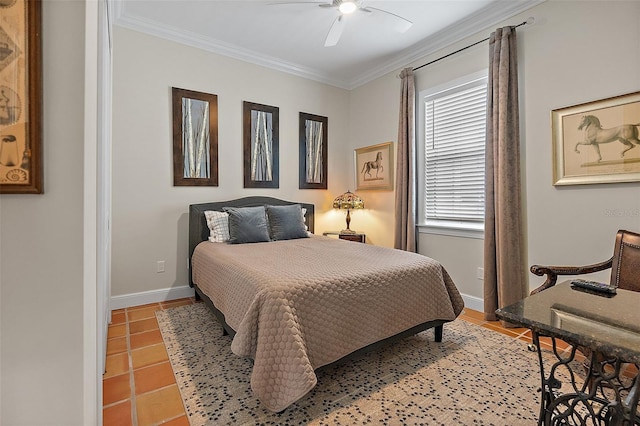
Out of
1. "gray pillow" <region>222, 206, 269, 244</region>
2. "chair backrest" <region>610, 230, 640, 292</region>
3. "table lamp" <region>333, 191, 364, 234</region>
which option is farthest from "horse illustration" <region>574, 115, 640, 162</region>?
"gray pillow" <region>222, 206, 269, 244</region>

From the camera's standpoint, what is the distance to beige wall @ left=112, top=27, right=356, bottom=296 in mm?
2988

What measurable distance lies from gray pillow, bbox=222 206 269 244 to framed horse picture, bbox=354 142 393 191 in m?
1.75

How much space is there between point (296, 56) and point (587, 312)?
381 centimetres

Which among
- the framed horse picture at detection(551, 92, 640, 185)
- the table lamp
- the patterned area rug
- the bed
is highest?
the framed horse picture at detection(551, 92, 640, 185)

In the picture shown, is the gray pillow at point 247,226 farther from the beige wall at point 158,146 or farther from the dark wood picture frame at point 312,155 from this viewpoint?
the dark wood picture frame at point 312,155

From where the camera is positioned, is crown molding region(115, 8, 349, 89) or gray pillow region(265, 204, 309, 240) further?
gray pillow region(265, 204, 309, 240)

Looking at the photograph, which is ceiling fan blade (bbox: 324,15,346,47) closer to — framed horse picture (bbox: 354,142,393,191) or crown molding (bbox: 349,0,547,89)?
crown molding (bbox: 349,0,547,89)

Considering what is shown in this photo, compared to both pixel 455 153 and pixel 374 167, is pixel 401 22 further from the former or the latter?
pixel 374 167

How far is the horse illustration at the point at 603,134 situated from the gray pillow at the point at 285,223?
2.63 m

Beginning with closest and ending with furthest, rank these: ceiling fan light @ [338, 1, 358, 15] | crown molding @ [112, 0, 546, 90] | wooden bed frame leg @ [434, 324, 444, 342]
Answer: wooden bed frame leg @ [434, 324, 444, 342], ceiling fan light @ [338, 1, 358, 15], crown molding @ [112, 0, 546, 90]

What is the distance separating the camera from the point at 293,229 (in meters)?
3.46

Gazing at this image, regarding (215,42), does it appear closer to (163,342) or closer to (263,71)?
(263,71)

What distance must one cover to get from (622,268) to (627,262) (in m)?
0.05

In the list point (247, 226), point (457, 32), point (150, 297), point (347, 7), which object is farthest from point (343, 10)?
point (150, 297)
